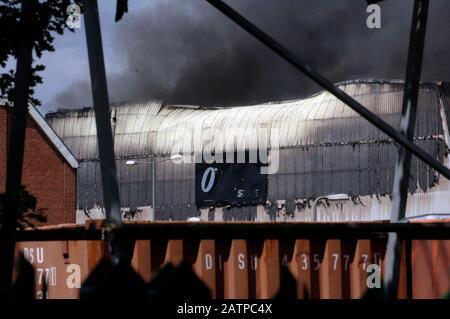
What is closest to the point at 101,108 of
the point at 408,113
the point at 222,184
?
the point at 408,113

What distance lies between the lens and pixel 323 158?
6969 cm

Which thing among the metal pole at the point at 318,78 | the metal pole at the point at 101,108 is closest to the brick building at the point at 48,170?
the metal pole at the point at 318,78

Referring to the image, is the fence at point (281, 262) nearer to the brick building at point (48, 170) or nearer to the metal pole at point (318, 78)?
the metal pole at point (318, 78)

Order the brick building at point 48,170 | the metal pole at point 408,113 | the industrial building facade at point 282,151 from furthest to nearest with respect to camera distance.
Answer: the industrial building facade at point 282,151
the brick building at point 48,170
the metal pole at point 408,113

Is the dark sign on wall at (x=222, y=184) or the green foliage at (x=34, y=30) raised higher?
the dark sign on wall at (x=222, y=184)

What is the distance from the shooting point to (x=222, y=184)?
74.2 m

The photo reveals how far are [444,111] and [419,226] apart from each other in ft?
198

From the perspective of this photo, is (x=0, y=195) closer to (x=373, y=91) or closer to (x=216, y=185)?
(x=373, y=91)

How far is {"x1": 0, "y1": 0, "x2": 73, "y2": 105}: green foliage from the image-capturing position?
6.85 metres

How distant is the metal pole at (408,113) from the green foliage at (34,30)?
2.94 metres

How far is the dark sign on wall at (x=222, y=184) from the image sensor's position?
7338 centimetres
